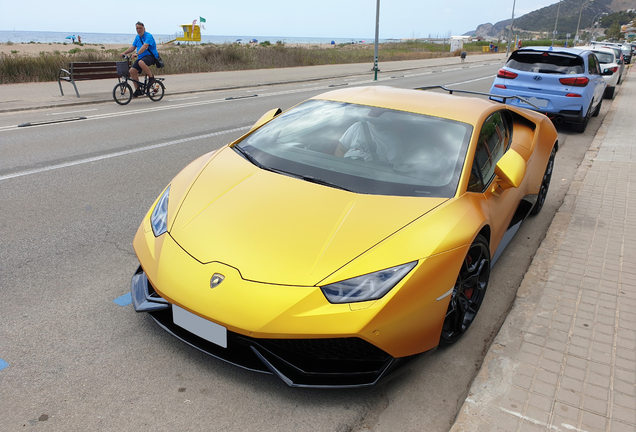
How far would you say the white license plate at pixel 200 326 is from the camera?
2.13 metres

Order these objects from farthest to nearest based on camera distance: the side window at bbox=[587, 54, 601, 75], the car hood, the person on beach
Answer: the person on beach → the side window at bbox=[587, 54, 601, 75] → the car hood

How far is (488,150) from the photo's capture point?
331cm

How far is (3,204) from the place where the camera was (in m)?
4.74

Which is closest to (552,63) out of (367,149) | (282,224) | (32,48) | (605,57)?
(605,57)

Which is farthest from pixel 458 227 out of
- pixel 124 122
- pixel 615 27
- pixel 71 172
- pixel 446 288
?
pixel 615 27

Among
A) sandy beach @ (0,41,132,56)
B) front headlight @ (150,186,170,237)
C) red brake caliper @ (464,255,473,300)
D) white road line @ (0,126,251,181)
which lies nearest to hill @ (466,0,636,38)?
sandy beach @ (0,41,132,56)

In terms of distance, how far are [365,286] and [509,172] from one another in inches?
59.9

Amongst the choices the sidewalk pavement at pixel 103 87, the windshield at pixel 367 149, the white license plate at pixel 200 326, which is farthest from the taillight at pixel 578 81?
the sidewalk pavement at pixel 103 87

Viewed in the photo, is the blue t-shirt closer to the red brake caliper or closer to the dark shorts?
the dark shorts

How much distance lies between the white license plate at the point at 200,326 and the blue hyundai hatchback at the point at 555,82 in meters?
8.61

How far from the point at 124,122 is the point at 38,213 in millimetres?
5392

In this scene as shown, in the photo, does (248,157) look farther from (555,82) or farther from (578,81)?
(578,81)

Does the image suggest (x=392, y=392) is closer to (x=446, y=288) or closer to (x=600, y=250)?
(x=446, y=288)

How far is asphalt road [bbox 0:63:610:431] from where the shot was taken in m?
2.15
